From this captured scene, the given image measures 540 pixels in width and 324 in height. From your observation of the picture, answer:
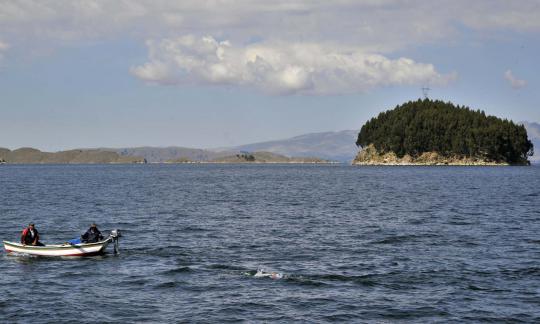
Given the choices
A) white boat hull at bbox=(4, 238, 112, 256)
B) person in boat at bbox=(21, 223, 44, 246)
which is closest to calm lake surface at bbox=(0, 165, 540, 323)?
white boat hull at bbox=(4, 238, 112, 256)

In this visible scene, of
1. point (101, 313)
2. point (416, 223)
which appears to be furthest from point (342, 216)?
point (101, 313)

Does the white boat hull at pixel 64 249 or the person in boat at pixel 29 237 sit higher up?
the person in boat at pixel 29 237

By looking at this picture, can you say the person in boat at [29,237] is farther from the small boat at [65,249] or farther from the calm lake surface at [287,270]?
the calm lake surface at [287,270]

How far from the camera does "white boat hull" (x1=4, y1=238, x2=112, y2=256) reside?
4788 centimetres

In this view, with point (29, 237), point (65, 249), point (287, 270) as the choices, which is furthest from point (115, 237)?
point (287, 270)

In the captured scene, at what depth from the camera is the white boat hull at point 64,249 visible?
4788cm

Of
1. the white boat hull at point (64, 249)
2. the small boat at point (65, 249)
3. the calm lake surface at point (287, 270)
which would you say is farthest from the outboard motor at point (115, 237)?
the calm lake surface at point (287, 270)

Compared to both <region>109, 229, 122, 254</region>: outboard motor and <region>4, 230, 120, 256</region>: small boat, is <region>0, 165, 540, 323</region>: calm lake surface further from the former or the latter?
<region>109, 229, 122, 254</region>: outboard motor

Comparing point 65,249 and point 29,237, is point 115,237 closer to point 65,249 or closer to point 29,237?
point 65,249

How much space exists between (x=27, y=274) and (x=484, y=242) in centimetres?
3815

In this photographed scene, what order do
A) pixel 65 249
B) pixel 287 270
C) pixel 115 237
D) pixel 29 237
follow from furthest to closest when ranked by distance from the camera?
pixel 29 237 → pixel 115 237 → pixel 65 249 → pixel 287 270

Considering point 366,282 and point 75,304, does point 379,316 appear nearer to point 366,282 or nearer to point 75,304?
point 366,282

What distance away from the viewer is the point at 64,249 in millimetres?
48031

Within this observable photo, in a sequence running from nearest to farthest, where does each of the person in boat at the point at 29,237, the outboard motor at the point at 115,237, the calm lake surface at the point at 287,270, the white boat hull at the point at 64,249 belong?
the calm lake surface at the point at 287,270, the white boat hull at the point at 64,249, the outboard motor at the point at 115,237, the person in boat at the point at 29,237
